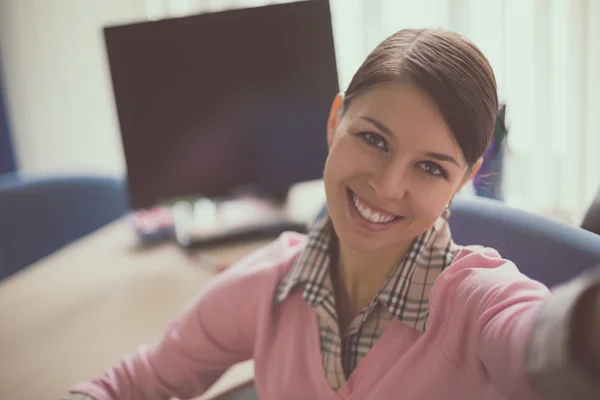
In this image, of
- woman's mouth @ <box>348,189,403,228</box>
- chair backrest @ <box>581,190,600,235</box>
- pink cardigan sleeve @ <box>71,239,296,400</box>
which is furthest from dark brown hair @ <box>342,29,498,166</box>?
pink cardigan sleeve @ <box>71,239,296,400</box>

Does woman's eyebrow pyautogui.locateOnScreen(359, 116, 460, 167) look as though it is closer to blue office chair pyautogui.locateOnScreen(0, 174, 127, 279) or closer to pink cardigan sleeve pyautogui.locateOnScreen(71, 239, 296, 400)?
pink cardigan sleeve pyautogui.locateOnScreen(71, 239, 296, 400)

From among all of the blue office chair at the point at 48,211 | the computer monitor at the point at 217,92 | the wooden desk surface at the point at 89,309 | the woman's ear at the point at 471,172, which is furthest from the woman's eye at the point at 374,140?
the blue office chair at the point at 48,211

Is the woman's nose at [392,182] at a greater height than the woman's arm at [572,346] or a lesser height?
greater

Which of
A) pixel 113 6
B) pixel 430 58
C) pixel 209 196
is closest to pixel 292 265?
pixel 430 58

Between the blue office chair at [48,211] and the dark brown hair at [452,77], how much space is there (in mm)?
1331

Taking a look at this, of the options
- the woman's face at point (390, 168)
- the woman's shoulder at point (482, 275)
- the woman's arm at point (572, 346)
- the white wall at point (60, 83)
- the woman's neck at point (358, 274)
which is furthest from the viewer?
the white wall at point (60, 83)

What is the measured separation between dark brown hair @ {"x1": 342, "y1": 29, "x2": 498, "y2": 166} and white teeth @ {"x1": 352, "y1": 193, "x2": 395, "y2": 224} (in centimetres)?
13

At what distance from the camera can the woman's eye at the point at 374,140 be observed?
0.75 metres

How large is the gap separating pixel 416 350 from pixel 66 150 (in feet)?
7.41

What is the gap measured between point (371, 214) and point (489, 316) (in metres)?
0.25

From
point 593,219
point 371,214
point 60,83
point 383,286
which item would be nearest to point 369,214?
point 371,214

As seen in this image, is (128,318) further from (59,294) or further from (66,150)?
(66,150)

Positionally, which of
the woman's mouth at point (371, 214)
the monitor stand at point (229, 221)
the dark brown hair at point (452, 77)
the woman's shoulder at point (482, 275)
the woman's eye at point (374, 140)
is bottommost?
the monitor stand at point (229, 221)

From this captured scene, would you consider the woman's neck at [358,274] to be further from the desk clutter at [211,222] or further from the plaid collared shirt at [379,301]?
the desk clutter at [211,222]
